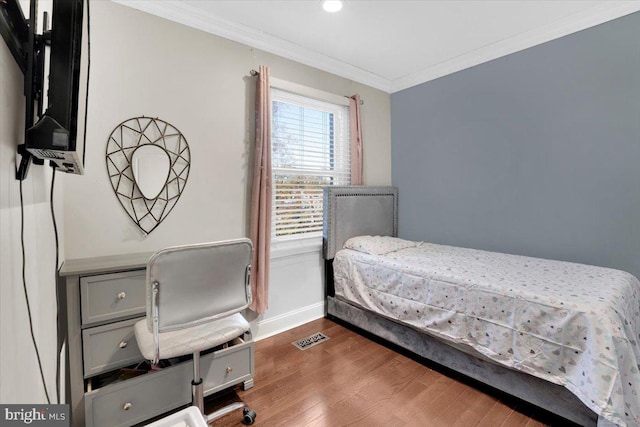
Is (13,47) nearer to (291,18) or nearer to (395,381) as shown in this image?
(291,18)

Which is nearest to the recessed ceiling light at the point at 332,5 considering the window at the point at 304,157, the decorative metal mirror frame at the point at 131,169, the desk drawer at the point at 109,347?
the window at the point at 304,157

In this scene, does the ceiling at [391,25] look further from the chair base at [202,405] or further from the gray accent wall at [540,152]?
the chair base at [202,405]

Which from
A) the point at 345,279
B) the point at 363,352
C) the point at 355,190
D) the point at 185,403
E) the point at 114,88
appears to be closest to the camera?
the point at 185,403

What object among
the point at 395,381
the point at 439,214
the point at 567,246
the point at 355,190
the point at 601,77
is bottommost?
the point at 395,381

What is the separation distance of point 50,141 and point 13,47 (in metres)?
0.22

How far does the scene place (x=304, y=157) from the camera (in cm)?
299

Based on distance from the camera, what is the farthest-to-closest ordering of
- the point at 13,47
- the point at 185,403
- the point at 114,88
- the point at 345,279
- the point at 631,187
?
the point at 345,279 < the point at 631,187 < the point at 114,88 < the point at 185,403 < the point at 13,47

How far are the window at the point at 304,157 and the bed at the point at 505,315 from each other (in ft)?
0.74

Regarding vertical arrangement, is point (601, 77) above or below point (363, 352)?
above

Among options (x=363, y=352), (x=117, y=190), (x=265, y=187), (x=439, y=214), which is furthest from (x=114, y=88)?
(x=439, y=214)

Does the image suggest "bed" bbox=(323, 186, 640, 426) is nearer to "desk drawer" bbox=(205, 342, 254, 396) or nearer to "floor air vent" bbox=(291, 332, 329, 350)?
"floor air vent" bbox=(291, 332, 329, 350)

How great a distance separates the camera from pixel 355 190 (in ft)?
10.5

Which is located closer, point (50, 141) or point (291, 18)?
point (50, 141)

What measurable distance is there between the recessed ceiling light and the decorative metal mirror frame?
4.60ft
